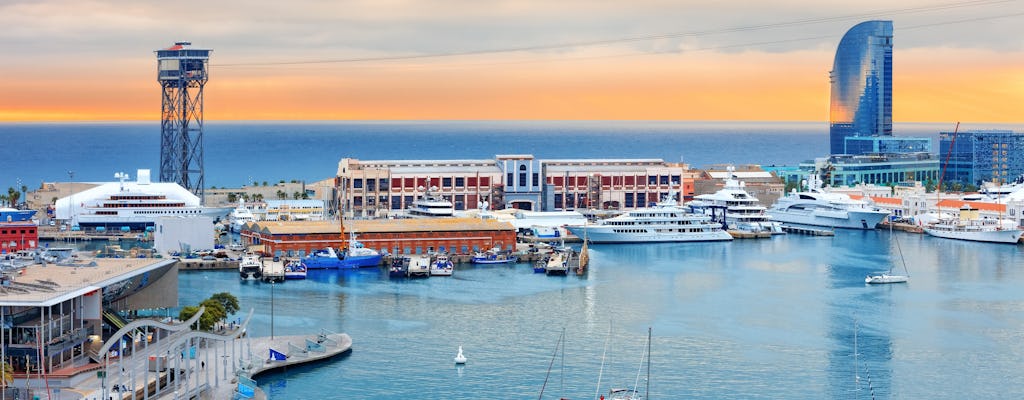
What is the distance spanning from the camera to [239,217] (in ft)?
112

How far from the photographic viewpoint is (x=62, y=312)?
16.0 meters

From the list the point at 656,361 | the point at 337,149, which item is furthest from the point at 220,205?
the point at 337,149

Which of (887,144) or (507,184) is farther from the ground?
(887,144)

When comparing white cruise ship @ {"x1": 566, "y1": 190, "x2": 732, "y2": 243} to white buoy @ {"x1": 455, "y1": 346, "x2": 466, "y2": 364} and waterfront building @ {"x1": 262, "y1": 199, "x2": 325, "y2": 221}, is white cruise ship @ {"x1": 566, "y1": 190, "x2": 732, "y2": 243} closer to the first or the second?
waterfront building @ {"x1": 262, "y1": 199, "x2": 325, "y2": 221}

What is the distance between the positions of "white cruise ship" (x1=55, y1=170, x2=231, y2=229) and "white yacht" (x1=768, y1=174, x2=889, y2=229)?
601 inches

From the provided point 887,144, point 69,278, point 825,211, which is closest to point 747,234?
point 825,211

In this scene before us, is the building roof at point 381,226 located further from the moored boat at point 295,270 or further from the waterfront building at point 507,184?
the waterfront building at point 507,184

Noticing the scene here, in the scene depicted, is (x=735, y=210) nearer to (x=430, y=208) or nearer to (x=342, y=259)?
(x=430, y=208)

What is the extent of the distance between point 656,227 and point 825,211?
6953mm

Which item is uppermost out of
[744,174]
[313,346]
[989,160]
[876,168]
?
[989,160]

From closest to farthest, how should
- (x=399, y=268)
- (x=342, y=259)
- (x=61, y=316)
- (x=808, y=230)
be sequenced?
1. (x=61, y=316)
2. (x=399, y=268)
3. (x=342, y=259)
4. (x=808, y=230)

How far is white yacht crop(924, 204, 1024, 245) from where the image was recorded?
34.1m

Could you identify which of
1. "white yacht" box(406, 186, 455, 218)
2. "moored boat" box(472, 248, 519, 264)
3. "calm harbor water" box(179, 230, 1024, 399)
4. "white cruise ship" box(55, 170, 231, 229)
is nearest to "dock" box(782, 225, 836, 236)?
"calm harbor water" box(179, 230, 1024, 399)

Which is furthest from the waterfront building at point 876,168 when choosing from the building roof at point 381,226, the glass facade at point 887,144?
the building roof at point 381,226
